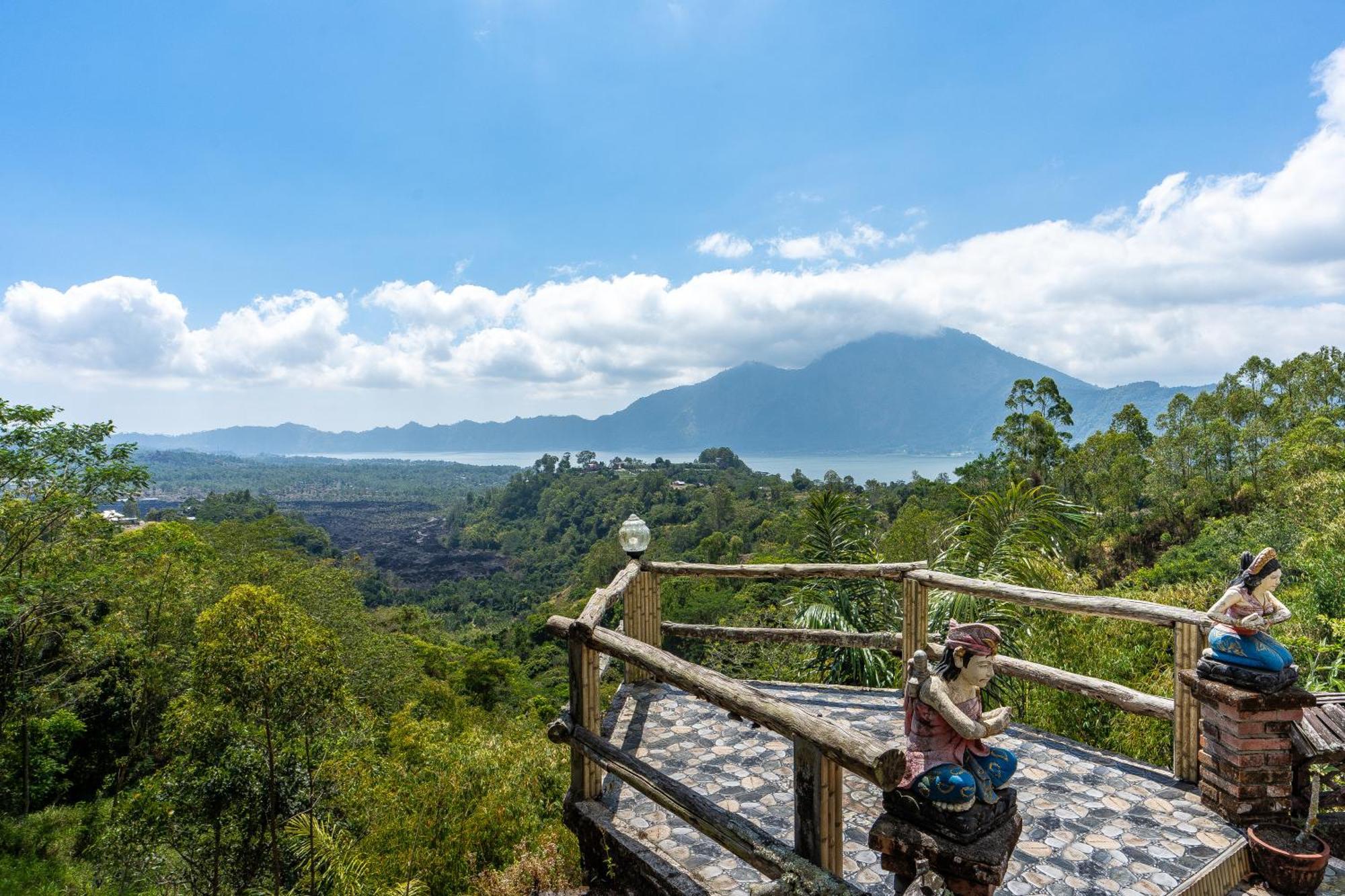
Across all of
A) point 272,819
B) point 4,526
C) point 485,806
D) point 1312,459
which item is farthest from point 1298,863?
point 1312,459

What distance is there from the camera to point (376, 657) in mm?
19078

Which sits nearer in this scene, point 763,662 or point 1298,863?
point 1298,863

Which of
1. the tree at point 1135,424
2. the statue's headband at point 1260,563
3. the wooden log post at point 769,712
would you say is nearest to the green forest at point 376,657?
the wooden log post at point 769,712

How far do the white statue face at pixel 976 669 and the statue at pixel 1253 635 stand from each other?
1.73m

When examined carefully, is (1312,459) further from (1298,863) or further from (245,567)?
(245,567)

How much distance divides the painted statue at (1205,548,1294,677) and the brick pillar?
144 millimetres

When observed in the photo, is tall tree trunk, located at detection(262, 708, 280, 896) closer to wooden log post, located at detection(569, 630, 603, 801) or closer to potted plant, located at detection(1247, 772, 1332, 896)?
wooden log post, located at detection(569, 630, 603, 801)

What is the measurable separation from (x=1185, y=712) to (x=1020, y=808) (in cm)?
108

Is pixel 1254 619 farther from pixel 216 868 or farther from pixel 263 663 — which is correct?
pixel 216 868

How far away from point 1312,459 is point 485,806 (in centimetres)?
2664

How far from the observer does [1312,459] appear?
818 inches

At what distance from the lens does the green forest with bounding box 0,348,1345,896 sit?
6281mm

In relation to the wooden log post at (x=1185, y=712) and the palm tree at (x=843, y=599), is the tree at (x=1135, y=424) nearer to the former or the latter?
the palm tree at (x=843, y=599)

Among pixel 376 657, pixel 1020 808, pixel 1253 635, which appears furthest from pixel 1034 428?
pixel 1020 808
